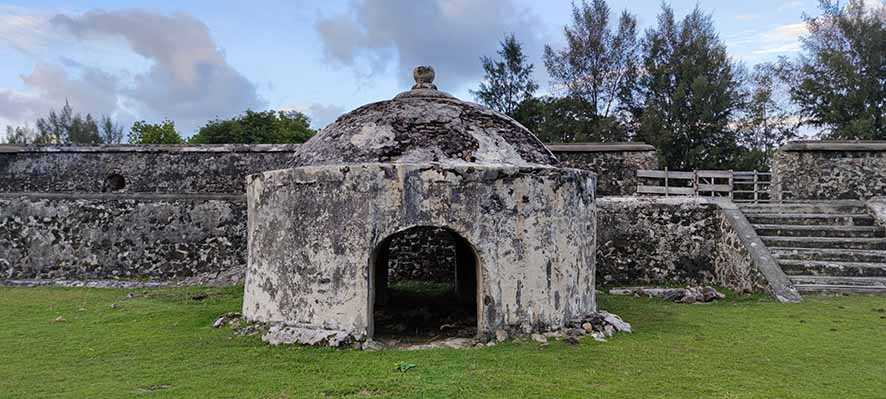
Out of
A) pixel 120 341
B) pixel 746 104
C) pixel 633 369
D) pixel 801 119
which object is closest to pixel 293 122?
pixel 746 104

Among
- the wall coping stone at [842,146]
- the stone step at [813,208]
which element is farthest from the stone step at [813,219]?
the wall coping stone at [842,146]

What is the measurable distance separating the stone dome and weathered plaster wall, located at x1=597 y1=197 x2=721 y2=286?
432cm

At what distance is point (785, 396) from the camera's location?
457 centimetres

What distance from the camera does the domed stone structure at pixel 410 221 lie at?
6.04 m

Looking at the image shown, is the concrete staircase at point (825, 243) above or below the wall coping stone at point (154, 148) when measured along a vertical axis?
below

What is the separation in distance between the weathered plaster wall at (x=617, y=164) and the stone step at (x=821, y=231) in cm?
314

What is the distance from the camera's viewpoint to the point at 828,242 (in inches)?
400

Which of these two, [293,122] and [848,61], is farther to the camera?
[293,122]

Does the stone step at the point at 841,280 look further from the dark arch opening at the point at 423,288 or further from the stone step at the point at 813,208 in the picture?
the dark arch opening at the point at 423,288

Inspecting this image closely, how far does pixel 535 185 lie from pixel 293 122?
26.5 metres

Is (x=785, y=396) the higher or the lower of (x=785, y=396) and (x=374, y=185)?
the lower

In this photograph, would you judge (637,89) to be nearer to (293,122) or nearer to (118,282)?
(293,122)

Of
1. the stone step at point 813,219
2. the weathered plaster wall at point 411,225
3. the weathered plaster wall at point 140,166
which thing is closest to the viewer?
the weathered plaster wall at point 411,225

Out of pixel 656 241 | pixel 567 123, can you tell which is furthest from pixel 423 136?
pixel 567 123
